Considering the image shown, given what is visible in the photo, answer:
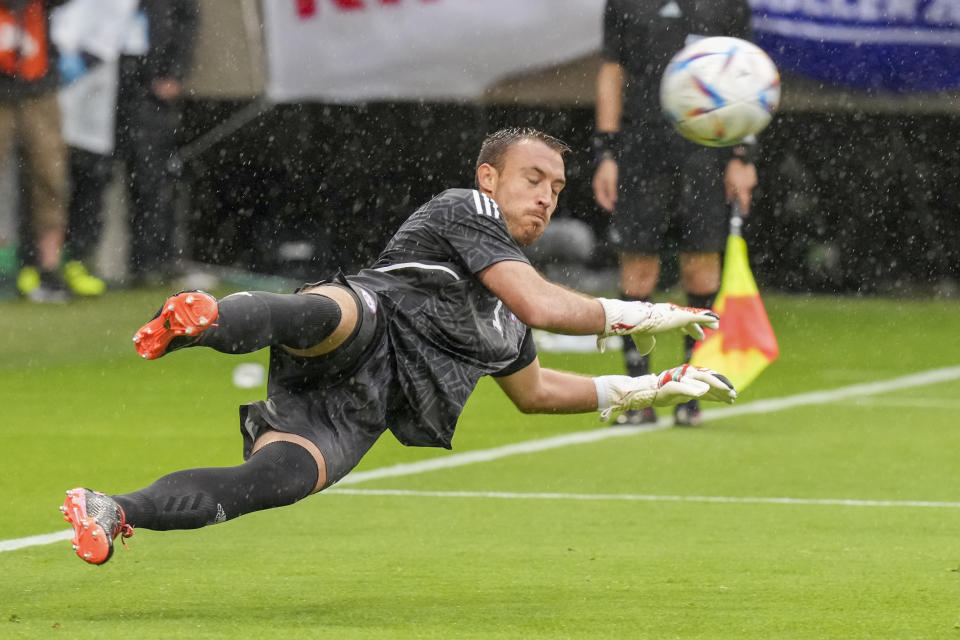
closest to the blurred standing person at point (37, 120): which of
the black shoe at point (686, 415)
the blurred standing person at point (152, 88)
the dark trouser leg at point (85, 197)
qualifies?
the dark trouser leg at point (85, 197)

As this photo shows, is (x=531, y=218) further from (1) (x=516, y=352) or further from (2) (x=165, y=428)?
(2) (x=165, y=428)

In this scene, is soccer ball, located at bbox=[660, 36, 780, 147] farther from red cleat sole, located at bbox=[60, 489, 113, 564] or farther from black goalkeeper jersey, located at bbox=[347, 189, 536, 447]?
red cleat sole, located at bbox=[60, 489, 113, 564]

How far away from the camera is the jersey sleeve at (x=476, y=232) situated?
5.09m

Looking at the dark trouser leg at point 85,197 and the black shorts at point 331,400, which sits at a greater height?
the black shorts at point 331,400

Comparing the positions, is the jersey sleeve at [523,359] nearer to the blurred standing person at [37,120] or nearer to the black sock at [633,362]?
the black sock at [633,362]

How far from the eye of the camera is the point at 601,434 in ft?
29.1

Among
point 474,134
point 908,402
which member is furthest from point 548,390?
point 474,134

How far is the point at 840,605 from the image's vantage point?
5031mm

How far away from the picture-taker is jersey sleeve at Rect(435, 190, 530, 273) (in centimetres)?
509

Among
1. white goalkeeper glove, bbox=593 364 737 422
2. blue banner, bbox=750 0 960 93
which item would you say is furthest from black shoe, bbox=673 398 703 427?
blue banner, bbox=750 0 960 93

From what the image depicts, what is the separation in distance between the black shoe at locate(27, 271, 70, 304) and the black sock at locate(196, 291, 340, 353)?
33.1ft

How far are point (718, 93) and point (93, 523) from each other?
423 cm

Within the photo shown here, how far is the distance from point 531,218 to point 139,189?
1082 cm

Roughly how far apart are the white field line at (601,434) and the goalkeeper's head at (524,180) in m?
1.88
